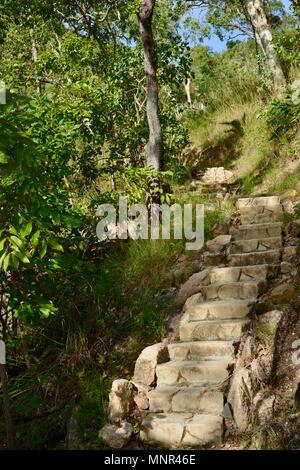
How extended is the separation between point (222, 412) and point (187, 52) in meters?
6.22

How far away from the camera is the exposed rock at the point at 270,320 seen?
431 centimetres

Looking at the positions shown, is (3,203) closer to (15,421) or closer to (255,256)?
(15,421)

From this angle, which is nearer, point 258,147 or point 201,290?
point 201,290

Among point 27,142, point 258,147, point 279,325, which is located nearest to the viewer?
point 27,142

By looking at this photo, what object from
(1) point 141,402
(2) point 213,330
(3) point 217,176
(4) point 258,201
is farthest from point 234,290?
(3) point 217,176

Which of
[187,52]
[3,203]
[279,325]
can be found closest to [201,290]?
[279,325]

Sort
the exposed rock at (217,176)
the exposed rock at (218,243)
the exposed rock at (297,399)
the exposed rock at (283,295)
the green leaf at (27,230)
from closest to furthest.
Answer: the green leaf at (27,230) → the exposed rock at (297,399) → the exposed rock at (283,295) → the exposed rock at (218,243) → the exposed rock at (217,176)

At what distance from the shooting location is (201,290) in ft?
17.2

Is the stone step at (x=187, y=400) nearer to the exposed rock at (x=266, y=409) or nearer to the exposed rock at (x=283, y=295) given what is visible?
the exposed rock at (x=266, y=409)

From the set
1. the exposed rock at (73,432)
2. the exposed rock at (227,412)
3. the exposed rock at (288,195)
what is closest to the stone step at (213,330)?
the exposed rock at (227,412)

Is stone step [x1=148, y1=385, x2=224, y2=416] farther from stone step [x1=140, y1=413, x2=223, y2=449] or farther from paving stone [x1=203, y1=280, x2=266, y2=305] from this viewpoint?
paving stone [x1=203, y1=280, x2=266, y2=305]

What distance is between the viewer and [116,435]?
3811 mm

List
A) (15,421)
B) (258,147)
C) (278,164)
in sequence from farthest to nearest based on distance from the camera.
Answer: (258,147)
(278,164)
(15,421)
